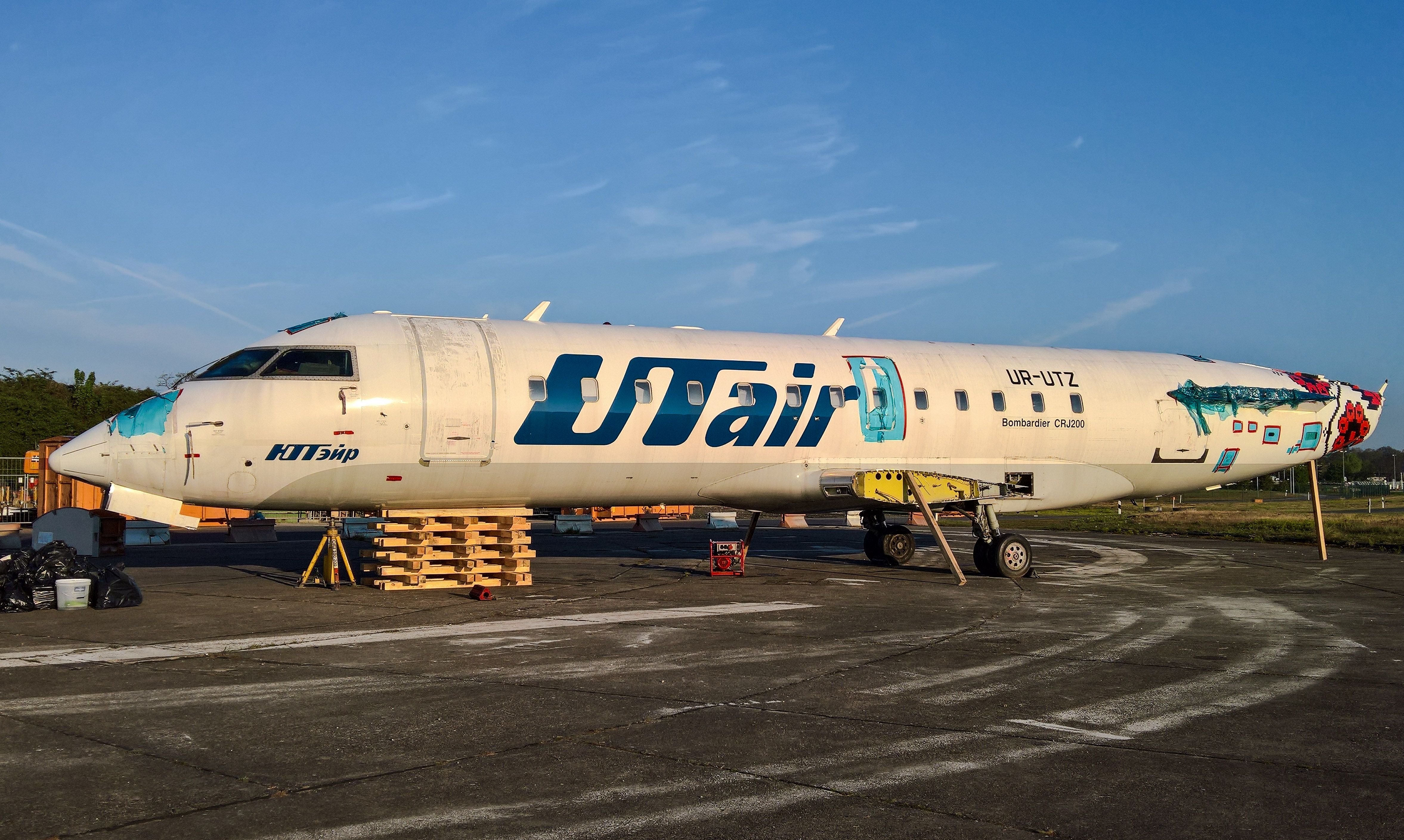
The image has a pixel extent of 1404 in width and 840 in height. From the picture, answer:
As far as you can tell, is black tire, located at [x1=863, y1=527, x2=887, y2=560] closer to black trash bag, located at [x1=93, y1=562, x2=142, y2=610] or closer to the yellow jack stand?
the yellow jack stand

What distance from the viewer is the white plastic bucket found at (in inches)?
550

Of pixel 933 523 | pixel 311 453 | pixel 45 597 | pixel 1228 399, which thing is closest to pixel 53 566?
pixel 45 597

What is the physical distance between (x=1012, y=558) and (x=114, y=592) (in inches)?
592

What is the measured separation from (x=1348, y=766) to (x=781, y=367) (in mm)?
12740

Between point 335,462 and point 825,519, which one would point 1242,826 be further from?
point 825,519

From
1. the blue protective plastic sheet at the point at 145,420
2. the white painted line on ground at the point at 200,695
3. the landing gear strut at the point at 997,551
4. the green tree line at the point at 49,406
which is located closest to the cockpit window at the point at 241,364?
the blue protective plastic sheet at the point at 145,420

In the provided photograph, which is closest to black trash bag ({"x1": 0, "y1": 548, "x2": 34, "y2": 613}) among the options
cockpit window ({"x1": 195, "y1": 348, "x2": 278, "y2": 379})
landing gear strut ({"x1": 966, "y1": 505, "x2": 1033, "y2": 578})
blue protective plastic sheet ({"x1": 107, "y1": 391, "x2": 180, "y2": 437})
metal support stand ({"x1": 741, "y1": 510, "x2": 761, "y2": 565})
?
blue protective plastic sheet ({"x1": 107, "y1": 391, "x2": 180, "y2": 437})

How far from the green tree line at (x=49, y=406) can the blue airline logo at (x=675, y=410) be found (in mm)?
55111

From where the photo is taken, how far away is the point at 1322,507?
202ft

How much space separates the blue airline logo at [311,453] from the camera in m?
15.2

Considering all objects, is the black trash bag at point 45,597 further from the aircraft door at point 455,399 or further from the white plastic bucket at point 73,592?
the aircraft door at point 455,399

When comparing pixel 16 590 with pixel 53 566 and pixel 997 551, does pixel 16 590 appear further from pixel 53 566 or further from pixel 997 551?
pixel 997 551

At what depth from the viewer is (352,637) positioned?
1202cm

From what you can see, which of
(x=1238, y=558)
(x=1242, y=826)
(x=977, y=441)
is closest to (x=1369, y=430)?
(x=1238, y=558)
